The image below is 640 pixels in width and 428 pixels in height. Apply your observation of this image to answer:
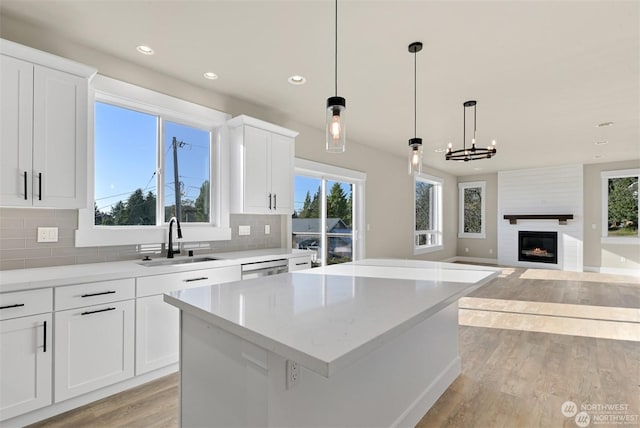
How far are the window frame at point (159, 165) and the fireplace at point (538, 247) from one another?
8344 mm

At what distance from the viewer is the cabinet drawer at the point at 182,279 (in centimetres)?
245

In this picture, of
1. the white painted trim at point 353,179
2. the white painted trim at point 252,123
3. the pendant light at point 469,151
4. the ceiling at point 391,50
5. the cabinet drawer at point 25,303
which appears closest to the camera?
the cabinet drawer at point 25,303

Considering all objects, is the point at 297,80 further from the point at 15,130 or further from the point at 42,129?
the point at 15,130

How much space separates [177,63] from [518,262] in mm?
9265

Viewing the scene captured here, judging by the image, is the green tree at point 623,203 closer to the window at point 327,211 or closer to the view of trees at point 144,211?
the window at point 327,211

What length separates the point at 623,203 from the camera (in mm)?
7457

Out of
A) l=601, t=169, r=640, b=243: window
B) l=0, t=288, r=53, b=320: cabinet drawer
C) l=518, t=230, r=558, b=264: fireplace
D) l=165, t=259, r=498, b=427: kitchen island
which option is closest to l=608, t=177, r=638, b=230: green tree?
l=601, t=169, r=640, b=243: window

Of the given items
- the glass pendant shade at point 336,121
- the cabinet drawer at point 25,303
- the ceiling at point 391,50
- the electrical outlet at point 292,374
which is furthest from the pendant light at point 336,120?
the cabinet drawer at point 25,303

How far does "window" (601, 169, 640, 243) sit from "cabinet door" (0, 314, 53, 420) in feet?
33.3

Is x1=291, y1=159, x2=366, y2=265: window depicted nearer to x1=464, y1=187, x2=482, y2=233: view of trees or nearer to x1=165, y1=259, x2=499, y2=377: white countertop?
x1=165, y1=259, x2=499, y2=377: white countertop

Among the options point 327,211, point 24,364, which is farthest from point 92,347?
point 327,211

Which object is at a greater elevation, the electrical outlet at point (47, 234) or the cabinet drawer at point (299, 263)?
the electrical outlet at point (47, 234)

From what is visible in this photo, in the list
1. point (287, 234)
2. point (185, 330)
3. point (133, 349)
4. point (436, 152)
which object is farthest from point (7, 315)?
point (436, 152)

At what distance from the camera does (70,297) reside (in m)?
2.10
